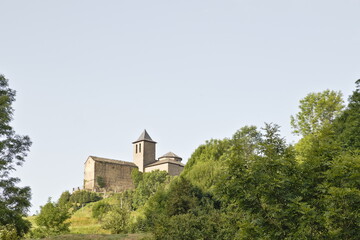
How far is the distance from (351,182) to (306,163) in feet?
4.39

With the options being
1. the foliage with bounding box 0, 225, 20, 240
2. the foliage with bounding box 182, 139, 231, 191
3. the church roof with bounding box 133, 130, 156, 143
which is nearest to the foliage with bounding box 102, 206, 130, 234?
the foliage with bounding box 0, 225, 20, 240

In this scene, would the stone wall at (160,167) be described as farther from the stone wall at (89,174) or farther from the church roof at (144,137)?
the stone wall at (89,174)

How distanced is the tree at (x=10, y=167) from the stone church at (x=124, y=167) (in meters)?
60.3

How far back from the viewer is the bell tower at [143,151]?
92625 millimetres

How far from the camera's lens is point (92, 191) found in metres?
81.7

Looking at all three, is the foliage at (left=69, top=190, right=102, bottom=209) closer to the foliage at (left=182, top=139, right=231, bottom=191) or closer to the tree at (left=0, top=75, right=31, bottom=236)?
the foliage at (left=182, top=139, right=231, bottom=191)

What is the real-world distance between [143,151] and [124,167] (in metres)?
5.65

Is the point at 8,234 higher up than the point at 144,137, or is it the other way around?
the point at 144,137

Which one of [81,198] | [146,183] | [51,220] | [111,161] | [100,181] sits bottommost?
[51,220]

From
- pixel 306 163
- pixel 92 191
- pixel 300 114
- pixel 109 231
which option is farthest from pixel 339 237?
pixel 92 191

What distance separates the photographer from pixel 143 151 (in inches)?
3654

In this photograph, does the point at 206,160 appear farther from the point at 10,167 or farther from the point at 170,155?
the point at 170,155

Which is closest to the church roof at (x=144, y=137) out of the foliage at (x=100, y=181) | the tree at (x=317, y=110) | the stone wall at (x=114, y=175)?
the stone wall at (x=114, y=175)

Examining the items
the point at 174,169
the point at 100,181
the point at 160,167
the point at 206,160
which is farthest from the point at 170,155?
the point at 206,160
